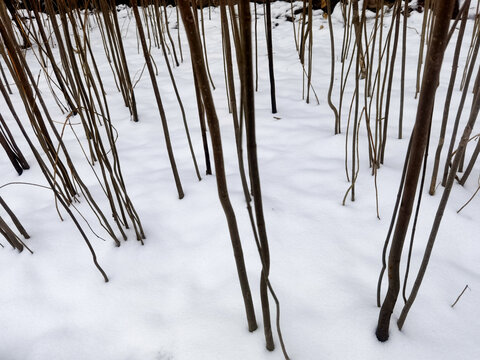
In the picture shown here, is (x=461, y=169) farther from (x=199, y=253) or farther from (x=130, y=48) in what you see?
(x=130, y=48)

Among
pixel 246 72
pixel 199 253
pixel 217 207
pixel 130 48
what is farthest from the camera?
pixel 130 48

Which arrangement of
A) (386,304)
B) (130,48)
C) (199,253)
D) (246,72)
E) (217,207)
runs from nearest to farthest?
(246,72) → (386,304) → (199,253) → (217,207) → (130,48)

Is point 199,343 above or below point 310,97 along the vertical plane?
below

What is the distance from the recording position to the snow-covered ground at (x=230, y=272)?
0.61m

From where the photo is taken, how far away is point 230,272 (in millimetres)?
737

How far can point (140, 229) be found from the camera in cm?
80

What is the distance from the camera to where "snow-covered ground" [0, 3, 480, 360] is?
61 centimetres

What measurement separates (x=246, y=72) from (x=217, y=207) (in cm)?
60

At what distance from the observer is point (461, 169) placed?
0.98 meters

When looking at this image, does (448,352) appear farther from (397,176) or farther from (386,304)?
(397,176)

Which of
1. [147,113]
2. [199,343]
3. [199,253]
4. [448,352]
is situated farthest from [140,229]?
[147,113]

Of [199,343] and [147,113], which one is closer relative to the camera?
[199,343]

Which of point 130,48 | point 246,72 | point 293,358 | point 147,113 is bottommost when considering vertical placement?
point 293,358

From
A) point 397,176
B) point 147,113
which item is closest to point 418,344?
point 397,176
